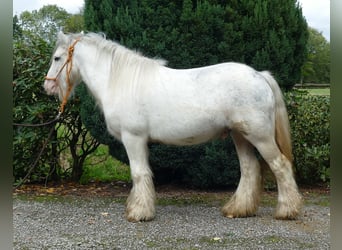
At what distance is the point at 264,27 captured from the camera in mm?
5160

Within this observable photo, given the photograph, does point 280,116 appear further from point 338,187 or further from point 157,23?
point 338,187

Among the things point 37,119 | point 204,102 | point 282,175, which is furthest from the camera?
point 37,119

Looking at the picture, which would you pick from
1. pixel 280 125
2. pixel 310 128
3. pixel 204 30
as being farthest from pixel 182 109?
pixel 310 128

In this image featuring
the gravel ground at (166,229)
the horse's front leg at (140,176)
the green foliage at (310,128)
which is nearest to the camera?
→ the gravel ground at (166,229)

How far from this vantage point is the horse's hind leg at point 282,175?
3.95m

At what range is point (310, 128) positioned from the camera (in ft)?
18.5

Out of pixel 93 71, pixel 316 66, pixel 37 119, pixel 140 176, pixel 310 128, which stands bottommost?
pixel 140 176

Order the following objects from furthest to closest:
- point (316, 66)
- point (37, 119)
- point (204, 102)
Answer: point (316, 66) < point (37, 119) < point (204, 102)

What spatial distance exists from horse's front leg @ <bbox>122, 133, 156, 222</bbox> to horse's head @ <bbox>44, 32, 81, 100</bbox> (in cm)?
92

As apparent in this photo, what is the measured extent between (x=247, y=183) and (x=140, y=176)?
3.73ft

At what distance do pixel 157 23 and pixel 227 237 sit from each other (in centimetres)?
280

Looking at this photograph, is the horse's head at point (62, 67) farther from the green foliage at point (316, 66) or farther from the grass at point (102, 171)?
the green foliage at point (316, 66)

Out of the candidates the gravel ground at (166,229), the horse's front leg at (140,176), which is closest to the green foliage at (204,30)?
the horse's front leg at (140,176)

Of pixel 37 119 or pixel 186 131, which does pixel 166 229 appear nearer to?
pixel 186 131
